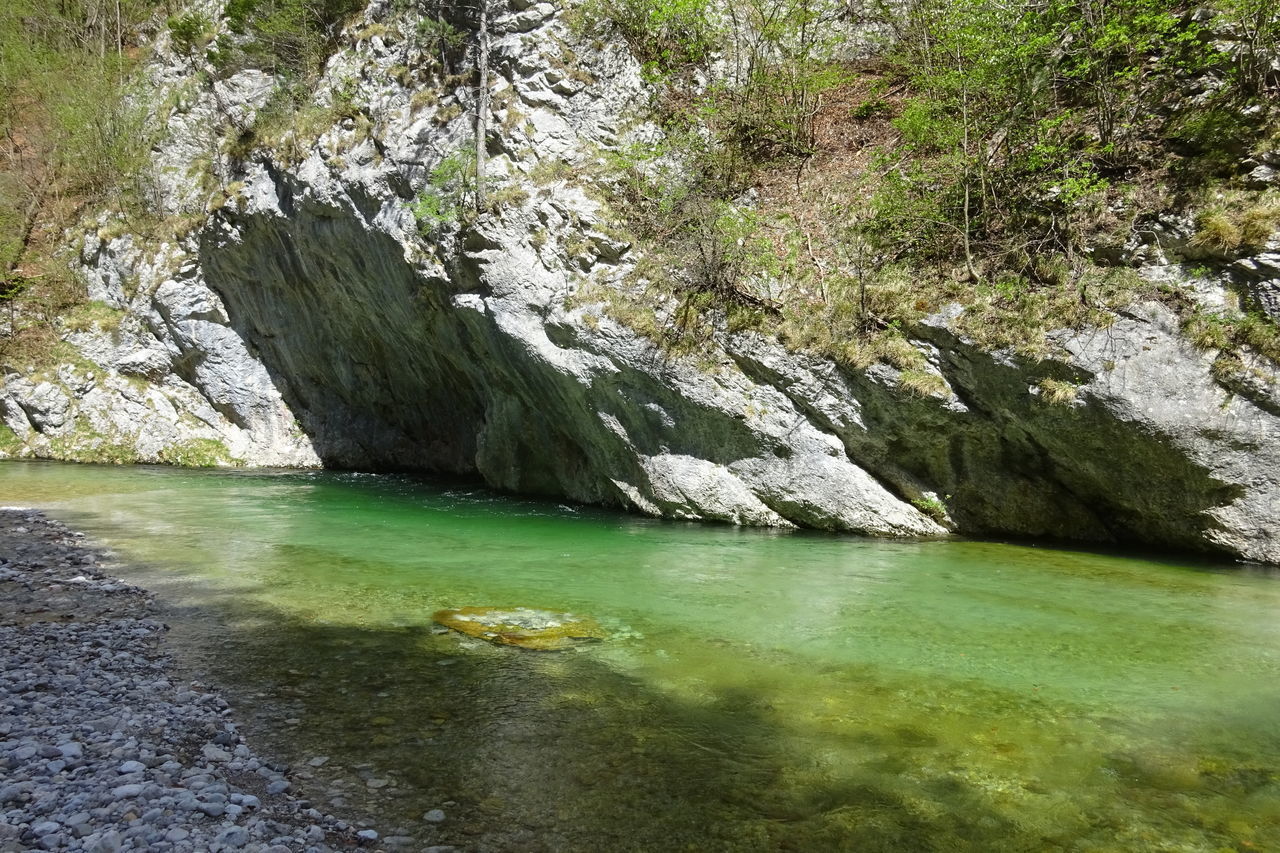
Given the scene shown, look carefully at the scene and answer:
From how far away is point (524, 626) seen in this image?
6.69 metres

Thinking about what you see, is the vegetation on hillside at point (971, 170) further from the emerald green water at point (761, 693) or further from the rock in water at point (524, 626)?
the rock in water at point (524, 626)

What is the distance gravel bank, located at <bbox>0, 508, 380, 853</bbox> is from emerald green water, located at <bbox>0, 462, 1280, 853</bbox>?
0.81ft

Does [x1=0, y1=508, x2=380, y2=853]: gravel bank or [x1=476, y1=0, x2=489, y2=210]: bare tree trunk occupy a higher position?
[x1=476, y1=0, x2=489, y2=210]: bare tree trunk

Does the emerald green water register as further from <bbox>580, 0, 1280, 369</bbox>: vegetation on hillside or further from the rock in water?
<bbox>580, 0, 1280, 369</bbox>: vegetation on hillside

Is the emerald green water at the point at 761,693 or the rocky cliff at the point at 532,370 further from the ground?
the rocky cliff at the point at 532,370

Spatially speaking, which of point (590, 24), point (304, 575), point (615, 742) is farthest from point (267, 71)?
point (615, 742)

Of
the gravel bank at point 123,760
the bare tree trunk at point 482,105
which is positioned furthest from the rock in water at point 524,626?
the bare tree trunk at point 482,105

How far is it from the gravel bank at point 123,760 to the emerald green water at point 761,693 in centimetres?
25

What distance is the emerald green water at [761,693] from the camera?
11.8 feet

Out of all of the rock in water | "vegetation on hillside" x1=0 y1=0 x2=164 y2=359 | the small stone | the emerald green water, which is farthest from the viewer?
"vegetation on hillside" x1=0 y1=0 x2=164 y2=359

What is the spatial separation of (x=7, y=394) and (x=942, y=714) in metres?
28.0

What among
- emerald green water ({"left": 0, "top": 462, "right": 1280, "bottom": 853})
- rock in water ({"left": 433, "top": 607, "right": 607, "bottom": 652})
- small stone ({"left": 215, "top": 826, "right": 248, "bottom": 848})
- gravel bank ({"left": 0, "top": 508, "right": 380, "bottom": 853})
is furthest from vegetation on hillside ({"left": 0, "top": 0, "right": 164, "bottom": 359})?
small stone ({"left": 215, "top": 826, "right": 248, "bottom": 848})

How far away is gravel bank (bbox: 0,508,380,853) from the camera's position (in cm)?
306

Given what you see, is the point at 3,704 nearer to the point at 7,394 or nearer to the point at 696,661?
the point at 696,661
